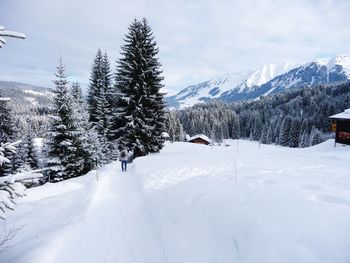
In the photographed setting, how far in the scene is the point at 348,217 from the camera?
207 inches

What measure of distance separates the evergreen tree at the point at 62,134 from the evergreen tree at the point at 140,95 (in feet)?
14.9

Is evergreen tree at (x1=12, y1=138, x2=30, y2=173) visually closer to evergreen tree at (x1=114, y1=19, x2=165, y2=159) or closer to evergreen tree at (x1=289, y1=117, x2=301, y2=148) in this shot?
evergreen tree at (x1=114, y1=19, x2=165, y2=159)

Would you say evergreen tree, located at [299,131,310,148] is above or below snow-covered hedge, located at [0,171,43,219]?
below

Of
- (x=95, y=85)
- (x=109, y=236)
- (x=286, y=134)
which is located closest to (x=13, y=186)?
(x=109, y=236)

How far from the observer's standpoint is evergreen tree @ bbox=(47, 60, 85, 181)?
21797 mm

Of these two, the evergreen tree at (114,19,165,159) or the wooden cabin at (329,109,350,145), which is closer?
the evergreen tree at (114,19,165,159)

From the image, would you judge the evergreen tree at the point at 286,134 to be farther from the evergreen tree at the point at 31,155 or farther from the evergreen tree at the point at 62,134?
the evergreen tree at the point at 62,134

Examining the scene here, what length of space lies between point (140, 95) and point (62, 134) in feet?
25.9

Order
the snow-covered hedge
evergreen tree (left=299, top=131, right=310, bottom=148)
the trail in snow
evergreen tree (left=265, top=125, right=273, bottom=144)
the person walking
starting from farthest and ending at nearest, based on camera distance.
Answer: evergreen tree (left=265, top=125, right=273, bottom=144), evergreen tree (left=299, top=131, right=310, bottom=148), the person walking, the trail in snow, the snow-covered hedge

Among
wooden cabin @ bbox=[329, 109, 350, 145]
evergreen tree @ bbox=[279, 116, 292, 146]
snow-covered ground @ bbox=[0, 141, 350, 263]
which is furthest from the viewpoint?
evergreen tree @ bbox=[279, 116, 292, 146]

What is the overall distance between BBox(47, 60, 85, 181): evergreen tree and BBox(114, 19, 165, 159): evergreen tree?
14.9 feet

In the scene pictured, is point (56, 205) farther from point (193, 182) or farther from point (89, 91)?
point (89, 91)

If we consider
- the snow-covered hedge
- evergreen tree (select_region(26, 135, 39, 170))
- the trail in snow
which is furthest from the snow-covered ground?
evergreen tree (select_region(26, 135, 39, 170))

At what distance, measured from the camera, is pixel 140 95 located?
989 inches
